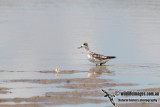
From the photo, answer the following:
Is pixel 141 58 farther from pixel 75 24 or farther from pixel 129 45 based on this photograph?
pixel 75 24

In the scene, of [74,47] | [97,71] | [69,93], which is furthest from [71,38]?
[69,93]

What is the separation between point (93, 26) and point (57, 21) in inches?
191

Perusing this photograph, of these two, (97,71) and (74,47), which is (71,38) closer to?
(74,47)

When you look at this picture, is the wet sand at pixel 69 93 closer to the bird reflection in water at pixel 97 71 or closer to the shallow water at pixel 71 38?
the bird reflection in water at pixel 97 71

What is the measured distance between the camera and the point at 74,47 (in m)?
29.0

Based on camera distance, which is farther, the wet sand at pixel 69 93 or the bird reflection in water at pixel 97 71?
the bird reflection in water at pixel 97 71

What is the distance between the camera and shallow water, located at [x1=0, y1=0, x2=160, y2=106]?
65.4 ft

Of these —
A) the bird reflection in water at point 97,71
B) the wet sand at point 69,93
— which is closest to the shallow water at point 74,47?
the bird reflection in water at point 97,71

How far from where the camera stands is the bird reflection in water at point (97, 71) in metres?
20.4

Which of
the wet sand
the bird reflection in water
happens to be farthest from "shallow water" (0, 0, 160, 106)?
the wet sand

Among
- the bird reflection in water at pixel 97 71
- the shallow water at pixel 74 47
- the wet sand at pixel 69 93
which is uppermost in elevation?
the shallow water at pixel 74 47

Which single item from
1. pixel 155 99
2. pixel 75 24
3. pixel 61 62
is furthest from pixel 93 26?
pixel 155 99

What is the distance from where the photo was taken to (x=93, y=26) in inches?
1607

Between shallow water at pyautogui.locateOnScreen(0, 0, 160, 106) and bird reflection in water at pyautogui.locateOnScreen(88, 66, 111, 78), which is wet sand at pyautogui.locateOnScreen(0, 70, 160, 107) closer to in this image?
shallow water at pyautogui.locateOnScreen(0, 0, 160, 106)
